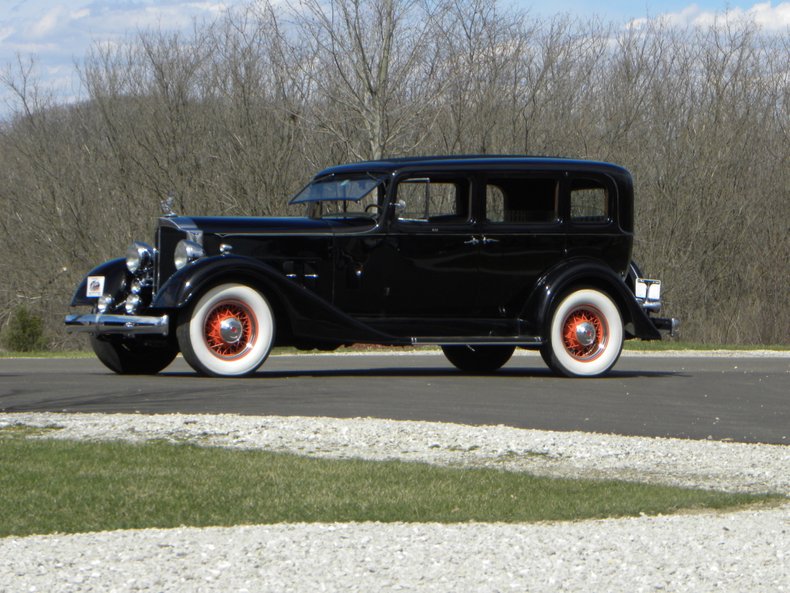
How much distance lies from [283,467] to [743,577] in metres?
3.29

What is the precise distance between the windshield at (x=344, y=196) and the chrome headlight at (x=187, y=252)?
166cm

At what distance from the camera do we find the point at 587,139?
35.4 metres

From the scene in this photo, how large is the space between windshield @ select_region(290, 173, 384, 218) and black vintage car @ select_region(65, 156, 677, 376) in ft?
0.06

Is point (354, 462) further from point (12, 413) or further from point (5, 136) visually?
point (5, 136)

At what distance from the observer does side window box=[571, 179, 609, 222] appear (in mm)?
14047

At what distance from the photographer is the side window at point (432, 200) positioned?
1338 cm

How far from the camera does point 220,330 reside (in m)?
12.7

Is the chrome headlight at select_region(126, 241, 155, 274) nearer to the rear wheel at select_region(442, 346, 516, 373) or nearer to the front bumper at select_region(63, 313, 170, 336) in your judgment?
the front bumper at select_region(63, 313, 170, 336)

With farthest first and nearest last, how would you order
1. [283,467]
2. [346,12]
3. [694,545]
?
[346,12]
[283,467]
[694,545]

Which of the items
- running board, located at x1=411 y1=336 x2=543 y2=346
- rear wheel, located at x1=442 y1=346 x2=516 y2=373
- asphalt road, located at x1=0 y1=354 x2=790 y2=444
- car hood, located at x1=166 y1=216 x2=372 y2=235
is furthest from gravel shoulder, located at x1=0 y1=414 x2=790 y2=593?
rear wheel, located at x1=442 y1=346 x2=516 y2=373

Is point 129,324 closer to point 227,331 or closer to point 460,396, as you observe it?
point 227,331

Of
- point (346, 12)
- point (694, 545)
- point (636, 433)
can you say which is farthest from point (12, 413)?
point (346, 12)

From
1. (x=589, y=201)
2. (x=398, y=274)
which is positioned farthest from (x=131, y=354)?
(x=589, y=201)

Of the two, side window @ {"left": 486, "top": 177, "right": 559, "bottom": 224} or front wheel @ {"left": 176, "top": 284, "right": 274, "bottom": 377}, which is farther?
side window @ {"left": 486, "top": 177, "right": 559, "bottom": 224}
